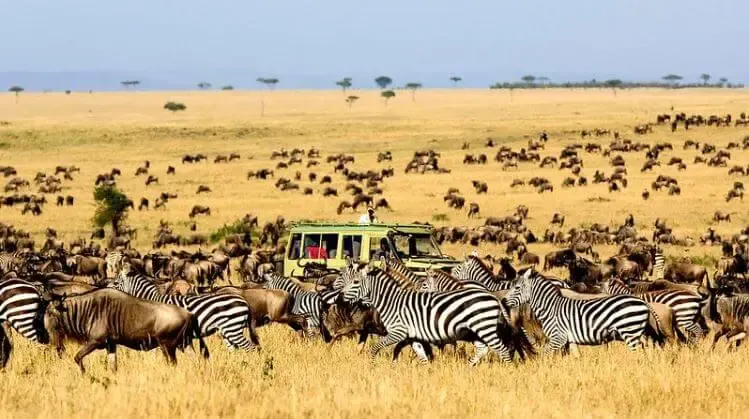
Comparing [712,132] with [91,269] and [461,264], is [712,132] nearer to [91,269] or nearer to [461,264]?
[91,269]

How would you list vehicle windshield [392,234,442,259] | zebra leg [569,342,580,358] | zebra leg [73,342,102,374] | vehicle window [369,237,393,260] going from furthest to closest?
vehicle windshield [392,234,442,259] < vehicle window [369,237,393,260] < zebra leg [569,342,580,358] < zebra leg [73,342,102,374]

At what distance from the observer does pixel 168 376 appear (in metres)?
12.3

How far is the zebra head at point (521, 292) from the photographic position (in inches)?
594

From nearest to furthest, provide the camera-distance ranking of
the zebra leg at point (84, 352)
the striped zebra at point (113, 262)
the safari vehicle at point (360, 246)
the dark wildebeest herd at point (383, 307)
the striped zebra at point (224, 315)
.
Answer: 1. the zebra leg at point (84, 352)
2. the dark wildebeest herd at point (383, 307)
3. the striped zebra at point (224, 315)
4. the safari vehicle at point (360, 246)
5. the striped zebra at point (113, 262)

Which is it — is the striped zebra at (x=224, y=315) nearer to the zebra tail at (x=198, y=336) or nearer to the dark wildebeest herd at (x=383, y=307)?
the dark wildebeest herd at (x=383, y=307)

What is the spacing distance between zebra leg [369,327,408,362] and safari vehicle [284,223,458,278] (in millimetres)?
4919

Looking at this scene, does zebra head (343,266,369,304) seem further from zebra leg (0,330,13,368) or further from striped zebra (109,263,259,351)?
zebra leg (0,330,13,368)

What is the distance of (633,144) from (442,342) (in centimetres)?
6025

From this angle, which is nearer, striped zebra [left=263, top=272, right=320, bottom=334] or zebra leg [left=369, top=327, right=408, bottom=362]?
zebra leg [left=369, top=327, right=408, bottom=362]

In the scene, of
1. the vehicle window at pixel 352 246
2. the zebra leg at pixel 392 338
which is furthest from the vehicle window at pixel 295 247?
the zebra leg at pixel 392 338

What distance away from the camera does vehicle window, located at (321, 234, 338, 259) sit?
2080 centimetres

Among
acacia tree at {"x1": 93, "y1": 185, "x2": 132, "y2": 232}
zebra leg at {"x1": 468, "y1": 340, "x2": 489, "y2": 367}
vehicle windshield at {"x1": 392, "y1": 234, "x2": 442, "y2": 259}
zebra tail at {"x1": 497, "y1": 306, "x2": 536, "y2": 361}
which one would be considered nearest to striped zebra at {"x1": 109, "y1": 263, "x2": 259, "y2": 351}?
zebra leg at {"x1": 468, "y1": 340, "x2": 489, "y2": 367}

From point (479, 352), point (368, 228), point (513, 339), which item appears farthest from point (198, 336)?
point (368, 228)

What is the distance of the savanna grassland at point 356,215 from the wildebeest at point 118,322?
11.5 inches
